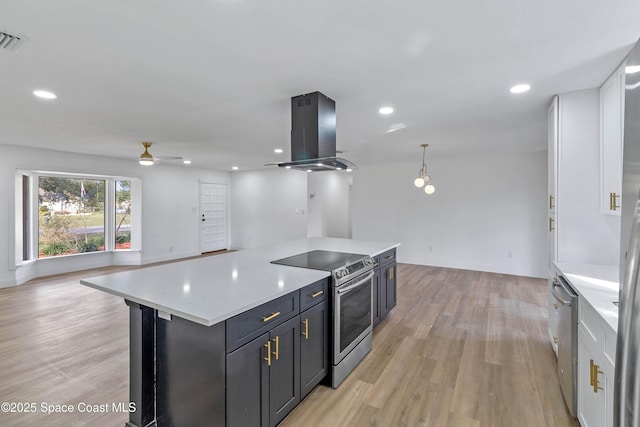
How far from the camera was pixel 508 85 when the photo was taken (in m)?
2.47

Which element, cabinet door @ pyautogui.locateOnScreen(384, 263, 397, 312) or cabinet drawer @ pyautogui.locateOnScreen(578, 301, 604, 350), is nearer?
cabinet drawer @ pyautogui.locateOnScreen(578, 301, 604, 350)

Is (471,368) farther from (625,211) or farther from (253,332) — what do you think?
(625,211)

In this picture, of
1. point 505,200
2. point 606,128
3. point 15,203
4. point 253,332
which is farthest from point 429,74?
point 15,203

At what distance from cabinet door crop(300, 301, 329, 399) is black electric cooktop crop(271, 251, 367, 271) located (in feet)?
1.07

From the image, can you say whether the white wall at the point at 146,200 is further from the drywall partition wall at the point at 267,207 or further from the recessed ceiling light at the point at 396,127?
the recessed ceiling light at the point at 396,127

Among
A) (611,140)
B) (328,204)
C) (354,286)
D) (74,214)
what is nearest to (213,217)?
(74,214)

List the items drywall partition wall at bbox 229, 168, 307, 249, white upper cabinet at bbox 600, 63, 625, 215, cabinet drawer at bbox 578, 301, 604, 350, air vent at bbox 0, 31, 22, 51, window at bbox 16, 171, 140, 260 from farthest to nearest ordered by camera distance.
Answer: drywall partition wall at bbox 229, 168, 307, 249, window at bbox 16, 171, 140, 260, white upper cabinet at bbox 600, 63, 625, 215, air vent at bbox 0, 31, 22, 51, cabinet drawer at bbox 578, 301, 604, 350

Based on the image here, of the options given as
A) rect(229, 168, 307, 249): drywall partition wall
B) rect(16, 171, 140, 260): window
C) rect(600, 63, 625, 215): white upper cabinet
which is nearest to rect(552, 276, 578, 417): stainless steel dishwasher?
rect(600, 63, 625, 215): white upper cabinet

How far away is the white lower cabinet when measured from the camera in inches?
53.7

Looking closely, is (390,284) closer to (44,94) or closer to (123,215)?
(44,94)

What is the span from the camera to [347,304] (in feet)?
7.90

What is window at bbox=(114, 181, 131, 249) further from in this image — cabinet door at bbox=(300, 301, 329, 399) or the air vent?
cabinet door at bbox=(300, 301, 329, 399)

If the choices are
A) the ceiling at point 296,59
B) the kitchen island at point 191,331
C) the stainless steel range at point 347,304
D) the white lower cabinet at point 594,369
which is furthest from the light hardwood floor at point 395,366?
→ the ceiling at point 296,59

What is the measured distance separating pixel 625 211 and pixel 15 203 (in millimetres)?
7255
